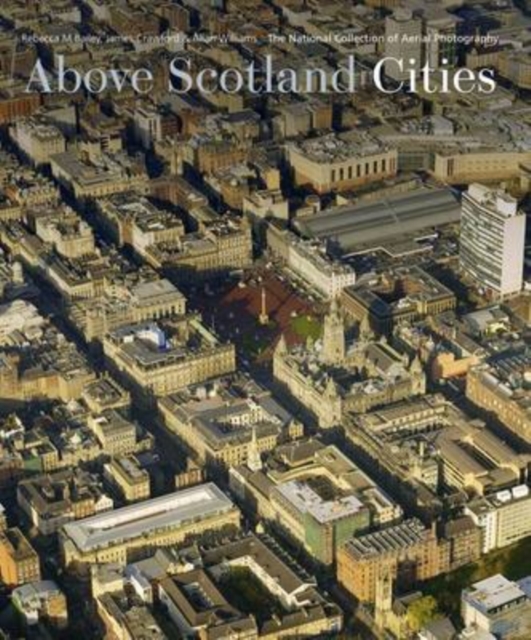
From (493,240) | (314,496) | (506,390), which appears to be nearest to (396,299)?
(493,240)

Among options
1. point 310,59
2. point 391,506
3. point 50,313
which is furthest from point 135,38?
point 391,506

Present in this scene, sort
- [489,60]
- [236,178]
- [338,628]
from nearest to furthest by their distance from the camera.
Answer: [338,628] < [236,178] < [489,60]

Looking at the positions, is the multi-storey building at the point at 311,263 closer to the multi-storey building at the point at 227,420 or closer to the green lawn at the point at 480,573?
the multi-storey building at the point at 227,420

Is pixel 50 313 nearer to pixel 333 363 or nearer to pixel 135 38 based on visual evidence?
pixel 333 363

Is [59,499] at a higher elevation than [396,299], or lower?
higher

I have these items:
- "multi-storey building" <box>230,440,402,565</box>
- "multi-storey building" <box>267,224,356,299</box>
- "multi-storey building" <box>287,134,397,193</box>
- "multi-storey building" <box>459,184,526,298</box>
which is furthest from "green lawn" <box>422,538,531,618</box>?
"multi-storey building" <box>287,134,397,193</box>

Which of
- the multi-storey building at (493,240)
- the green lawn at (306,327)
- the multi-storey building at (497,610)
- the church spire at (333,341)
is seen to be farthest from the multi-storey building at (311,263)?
the multi-storey building at (497,610)

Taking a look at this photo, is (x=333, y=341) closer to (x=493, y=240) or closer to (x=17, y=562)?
(x=493, y=240)
